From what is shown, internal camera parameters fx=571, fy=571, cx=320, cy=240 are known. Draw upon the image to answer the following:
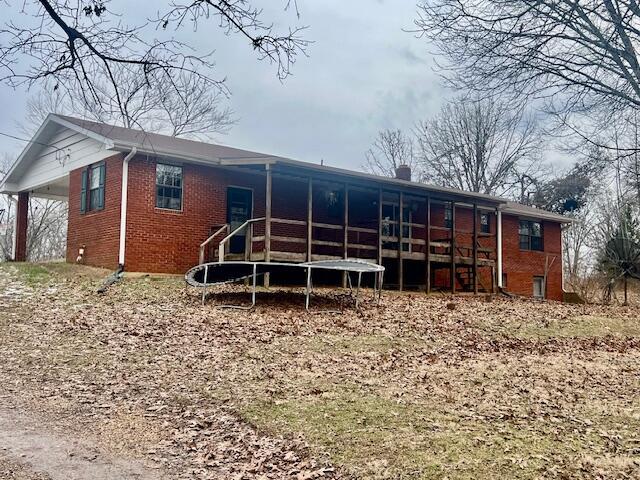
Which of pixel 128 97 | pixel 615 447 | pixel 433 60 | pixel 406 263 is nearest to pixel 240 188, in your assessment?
pixel 406 263

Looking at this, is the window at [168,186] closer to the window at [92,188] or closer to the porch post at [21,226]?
the window at [92,188]

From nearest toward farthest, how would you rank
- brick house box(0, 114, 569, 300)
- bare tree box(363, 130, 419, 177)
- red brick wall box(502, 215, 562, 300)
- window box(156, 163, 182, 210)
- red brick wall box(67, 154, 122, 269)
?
brick house box(0, 114, 569, 300)
red brick wall box(67, 154, 122, 269)
window box(156, 163, 182, 210)
red brick wall box(502, 215, 562, 300)
bare tree box(363, 130, 419, 177)

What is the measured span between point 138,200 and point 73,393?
910 centimetres

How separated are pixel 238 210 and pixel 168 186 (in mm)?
2413

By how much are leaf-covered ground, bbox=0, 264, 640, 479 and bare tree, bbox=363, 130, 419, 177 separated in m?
26.7

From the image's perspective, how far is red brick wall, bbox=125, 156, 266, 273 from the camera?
15.2 metres

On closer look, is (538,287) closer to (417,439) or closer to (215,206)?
(215,206)

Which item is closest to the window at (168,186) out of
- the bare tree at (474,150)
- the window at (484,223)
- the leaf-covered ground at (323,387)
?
the leaf-covered ground at (323,387)

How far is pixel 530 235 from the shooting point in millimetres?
25359

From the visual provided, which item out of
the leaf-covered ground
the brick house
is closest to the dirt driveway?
the leaf-covered ground

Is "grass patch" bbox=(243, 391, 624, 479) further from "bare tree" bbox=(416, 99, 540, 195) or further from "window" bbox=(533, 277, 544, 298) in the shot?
"bare tree" bbox=(416, 99, 540, 195)

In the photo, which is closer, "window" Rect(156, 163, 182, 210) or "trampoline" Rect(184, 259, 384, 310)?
"trampoline" Rect(184, 259, 384, 310)

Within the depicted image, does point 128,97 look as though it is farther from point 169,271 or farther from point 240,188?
point 240,188

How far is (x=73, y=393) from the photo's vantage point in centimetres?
682
